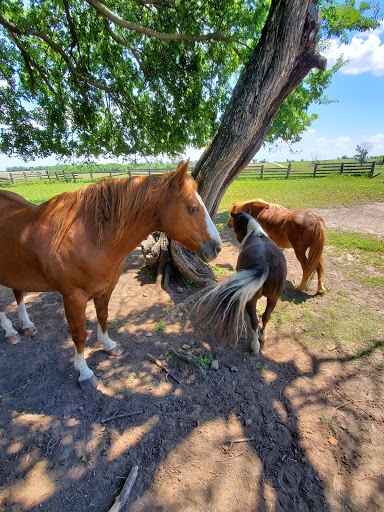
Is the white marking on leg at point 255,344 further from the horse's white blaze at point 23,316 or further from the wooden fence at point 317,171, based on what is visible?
the wooden fence at point 317,171

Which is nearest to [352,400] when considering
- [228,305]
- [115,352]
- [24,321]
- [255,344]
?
[255,344]

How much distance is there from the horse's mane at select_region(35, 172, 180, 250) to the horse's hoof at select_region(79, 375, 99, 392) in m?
1.46

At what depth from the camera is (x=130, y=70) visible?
19.7 ft

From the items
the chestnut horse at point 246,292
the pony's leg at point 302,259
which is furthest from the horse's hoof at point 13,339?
the pony's leg at point 302,259

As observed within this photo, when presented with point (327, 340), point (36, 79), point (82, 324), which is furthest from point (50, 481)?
point (36, 79)

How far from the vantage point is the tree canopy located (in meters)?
4.54

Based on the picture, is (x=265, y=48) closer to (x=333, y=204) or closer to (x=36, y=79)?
(x=36, y=79)

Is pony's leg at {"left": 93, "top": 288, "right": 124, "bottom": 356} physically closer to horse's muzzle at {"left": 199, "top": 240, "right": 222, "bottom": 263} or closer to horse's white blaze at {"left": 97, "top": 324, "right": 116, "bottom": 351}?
horse's white blaze at {"left": 97, "top": 324, "right": 116, "bottom": 351}

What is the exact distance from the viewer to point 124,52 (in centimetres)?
584

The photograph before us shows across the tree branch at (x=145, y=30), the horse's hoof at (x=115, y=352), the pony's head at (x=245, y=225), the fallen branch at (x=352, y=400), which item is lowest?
the fallen branch at (x=352, y=400)

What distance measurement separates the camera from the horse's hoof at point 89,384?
7.97ft

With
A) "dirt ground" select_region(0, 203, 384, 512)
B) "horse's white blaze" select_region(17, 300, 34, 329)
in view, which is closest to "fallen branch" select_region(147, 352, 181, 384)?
"dirt ground" select_region(0, 203, 384, 512)

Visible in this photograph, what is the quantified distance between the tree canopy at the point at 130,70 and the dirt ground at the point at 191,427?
517 centimetres

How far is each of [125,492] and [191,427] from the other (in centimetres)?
68
